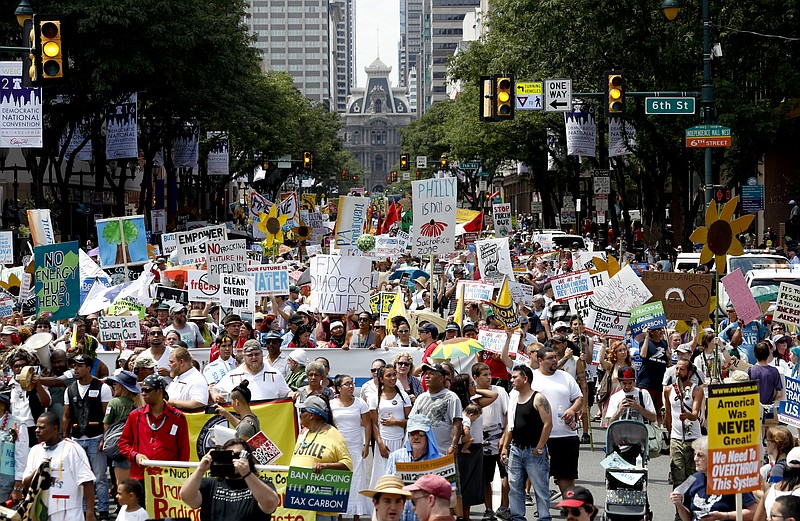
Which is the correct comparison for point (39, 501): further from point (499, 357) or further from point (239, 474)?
point (499, 357)

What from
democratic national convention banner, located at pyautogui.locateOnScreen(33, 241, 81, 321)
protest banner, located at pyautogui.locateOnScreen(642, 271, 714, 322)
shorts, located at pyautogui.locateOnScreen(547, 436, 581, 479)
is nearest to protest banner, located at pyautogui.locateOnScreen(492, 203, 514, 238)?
protest banner, located at pyautogui.locateOnScreen(642, 271, 714, 322)

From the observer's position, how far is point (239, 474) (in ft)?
23.7

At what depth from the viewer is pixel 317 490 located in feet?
26.9

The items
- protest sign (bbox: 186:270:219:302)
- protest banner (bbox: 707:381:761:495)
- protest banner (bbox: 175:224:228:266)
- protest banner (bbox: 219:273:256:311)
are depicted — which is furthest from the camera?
protest banner (bbox: 175:224:228:266)

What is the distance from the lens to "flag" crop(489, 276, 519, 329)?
57.9 feet

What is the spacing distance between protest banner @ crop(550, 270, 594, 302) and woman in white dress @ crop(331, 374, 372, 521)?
24.2ft

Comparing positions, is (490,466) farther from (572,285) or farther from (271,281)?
(271,281)

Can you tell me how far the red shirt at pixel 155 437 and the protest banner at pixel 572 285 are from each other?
344 inches

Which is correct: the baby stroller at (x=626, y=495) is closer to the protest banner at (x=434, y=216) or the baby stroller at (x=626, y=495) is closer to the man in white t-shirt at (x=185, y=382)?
the man in white t-shirt at (x=185, y=382)

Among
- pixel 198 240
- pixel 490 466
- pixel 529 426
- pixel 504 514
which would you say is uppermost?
pixel 198 240

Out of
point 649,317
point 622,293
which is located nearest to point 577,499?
point 649,317

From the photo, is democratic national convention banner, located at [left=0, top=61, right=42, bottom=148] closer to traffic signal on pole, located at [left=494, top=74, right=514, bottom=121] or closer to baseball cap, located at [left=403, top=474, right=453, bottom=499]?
traffic signal on pole, located at [left=494, top=74, right=514, bottom=121]

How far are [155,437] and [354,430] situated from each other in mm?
1668

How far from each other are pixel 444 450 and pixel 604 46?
2321cm
